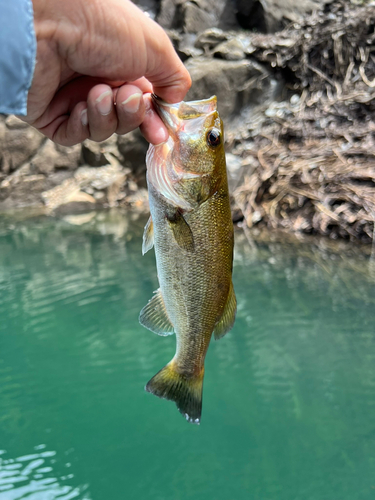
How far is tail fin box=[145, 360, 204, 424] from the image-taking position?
64.7 inches

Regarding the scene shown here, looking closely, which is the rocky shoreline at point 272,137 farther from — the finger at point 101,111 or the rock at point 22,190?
the finger at point 101,111

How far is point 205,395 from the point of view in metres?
3.12

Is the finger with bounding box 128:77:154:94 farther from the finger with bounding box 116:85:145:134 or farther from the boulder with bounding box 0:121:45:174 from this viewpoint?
the boulder with bounding box 0:121:45:174

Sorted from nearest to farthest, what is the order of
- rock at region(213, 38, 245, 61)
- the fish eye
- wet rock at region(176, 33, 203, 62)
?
the fish eye < rock at region(213, 38, 245, 61) < wet rock at region(176, 33, 203, 62)

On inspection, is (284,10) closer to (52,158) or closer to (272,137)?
(272,137)

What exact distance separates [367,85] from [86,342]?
25.7 feet

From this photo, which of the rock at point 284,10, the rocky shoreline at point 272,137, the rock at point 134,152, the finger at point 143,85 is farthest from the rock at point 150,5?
the finger at point 143,85

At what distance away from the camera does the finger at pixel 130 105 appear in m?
1.54

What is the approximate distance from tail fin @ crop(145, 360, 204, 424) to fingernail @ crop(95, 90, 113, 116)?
103 centimetres

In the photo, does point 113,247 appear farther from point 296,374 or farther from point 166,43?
point 166,43

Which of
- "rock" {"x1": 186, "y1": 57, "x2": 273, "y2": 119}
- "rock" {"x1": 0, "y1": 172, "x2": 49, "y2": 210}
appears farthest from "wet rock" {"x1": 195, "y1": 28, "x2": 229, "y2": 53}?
"rock" {"x1": 0, "y1": 172, "x2": 49, "y2": 210}

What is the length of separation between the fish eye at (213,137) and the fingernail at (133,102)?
11.3 inches

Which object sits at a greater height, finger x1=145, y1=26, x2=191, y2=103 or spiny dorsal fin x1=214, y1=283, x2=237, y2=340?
finger x1=145, y1=26, x2=191, y2=103

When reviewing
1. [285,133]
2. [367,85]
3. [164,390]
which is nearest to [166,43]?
[164,390]
